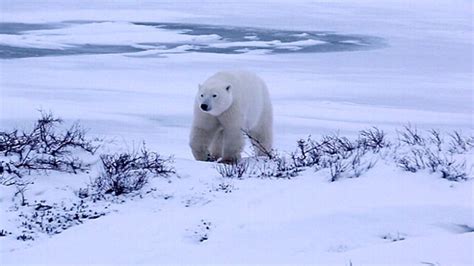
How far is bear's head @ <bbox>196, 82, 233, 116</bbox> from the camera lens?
5.61 m

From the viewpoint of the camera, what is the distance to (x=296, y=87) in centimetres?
1124

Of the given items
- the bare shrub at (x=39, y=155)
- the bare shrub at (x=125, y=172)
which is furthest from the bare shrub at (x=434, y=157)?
the bare shrub at (x=39, y=155)

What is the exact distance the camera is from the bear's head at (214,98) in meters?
5.61

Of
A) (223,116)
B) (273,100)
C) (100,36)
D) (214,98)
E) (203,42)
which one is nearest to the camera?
(214,98)

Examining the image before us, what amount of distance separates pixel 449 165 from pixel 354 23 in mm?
16553

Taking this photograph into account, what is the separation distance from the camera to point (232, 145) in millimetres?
5848

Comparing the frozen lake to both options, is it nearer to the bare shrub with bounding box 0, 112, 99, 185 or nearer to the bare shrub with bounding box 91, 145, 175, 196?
the bare shrub with bounding box 0, 112, 99, 185

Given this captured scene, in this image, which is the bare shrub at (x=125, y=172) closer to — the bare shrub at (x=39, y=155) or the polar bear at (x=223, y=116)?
the bare shrub at (x=39, y=155)

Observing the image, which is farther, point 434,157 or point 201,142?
point 201,142

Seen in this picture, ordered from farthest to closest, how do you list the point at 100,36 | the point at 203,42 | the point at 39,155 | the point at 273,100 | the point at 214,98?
the point at 100,36
the point at 203,42
the point at 273,100
the point at 214,98
the point at 39,155

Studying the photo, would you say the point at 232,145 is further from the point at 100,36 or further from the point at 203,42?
the point at 100,36

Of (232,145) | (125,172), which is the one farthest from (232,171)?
(232,145)

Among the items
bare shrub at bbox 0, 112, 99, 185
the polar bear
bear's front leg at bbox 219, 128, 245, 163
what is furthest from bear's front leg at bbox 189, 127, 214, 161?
bare shrub at bbox 0, 112, 99, 185

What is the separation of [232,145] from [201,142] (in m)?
0.23
